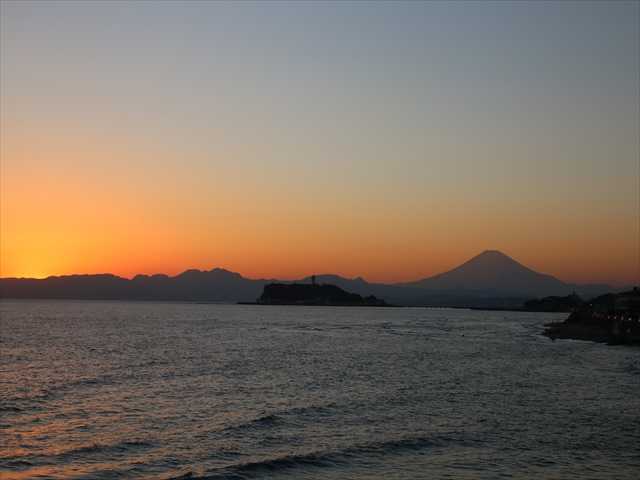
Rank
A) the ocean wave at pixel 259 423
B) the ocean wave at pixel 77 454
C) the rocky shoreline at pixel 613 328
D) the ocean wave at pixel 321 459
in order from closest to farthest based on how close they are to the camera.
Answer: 1. the ocean wave at pixel 321 459
2. the ocean wave at pixel 77 454
3. the ocean wave at pixel 259 423
4. the rocky shoreline at pixel 613 328

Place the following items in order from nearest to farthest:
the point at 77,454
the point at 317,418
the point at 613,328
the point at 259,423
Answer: the point at 77,454, the point at 259,423, the point at 317,418, the point at 613,328

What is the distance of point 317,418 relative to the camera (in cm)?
3067

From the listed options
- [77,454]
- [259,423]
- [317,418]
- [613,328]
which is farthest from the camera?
[613,328]

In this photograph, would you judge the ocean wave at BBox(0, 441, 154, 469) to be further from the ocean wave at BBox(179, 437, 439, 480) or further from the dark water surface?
the ocean wave at BBox(179, 437, 439, 480)

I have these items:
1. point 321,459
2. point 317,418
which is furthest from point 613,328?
point 321,459

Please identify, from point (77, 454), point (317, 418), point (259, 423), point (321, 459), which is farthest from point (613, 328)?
point (77, 454)

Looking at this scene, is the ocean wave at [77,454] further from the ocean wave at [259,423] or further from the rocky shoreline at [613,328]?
the rocky shoreline at [613,328]

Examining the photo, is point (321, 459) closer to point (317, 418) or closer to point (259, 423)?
point (259, 423)

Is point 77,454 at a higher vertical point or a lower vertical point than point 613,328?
lower

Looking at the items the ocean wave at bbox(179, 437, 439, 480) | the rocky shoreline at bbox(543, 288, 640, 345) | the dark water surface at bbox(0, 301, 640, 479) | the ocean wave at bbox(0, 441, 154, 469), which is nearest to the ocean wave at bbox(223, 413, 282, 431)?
the dark water surface at bbox(0, 301, 640, 479)

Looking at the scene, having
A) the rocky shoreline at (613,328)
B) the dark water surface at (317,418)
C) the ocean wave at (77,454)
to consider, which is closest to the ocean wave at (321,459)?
the dark water surface at (317,418)

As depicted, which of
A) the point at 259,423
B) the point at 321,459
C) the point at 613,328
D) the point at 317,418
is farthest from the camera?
the point at 613,328

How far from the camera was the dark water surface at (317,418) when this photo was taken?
22031 millimetres

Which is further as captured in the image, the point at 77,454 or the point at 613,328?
→ the point at 613,328
